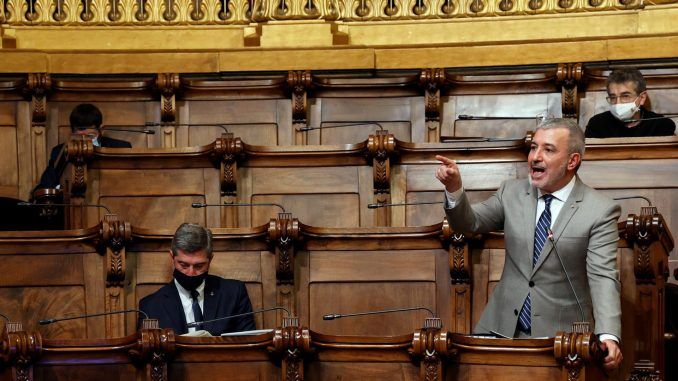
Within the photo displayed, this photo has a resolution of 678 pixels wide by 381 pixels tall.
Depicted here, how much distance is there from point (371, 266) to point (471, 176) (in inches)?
17.7

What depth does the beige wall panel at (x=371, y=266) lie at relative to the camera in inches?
104

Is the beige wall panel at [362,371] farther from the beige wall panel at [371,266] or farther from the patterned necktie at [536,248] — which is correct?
the beige wall panel at [371,266]

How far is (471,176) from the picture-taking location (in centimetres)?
301

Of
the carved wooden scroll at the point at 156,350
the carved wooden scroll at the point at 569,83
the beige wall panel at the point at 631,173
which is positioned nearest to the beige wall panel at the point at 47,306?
the carved wooden scroll at the point at 156,350

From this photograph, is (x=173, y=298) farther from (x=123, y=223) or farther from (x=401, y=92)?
(x=401, y=92)

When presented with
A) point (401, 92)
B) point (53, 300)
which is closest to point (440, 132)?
point (401, 92)

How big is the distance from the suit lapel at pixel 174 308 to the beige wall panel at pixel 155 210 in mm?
487

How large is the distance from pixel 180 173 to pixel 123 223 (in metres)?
0.43

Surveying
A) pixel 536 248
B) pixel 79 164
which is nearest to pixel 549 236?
pixel 536 248

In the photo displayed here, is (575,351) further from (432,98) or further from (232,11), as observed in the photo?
(232,11)

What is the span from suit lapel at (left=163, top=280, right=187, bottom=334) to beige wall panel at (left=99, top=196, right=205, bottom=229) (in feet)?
1.60

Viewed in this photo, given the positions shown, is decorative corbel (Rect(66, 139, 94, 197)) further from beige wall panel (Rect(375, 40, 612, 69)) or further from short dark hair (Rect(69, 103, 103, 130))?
beige wall panel (Rect(375, 40, 612, 69))

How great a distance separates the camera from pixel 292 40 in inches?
152

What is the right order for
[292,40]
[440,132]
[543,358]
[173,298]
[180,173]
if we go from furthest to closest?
[292,40], [440,132], [180,173], [173,298], [543,358]
